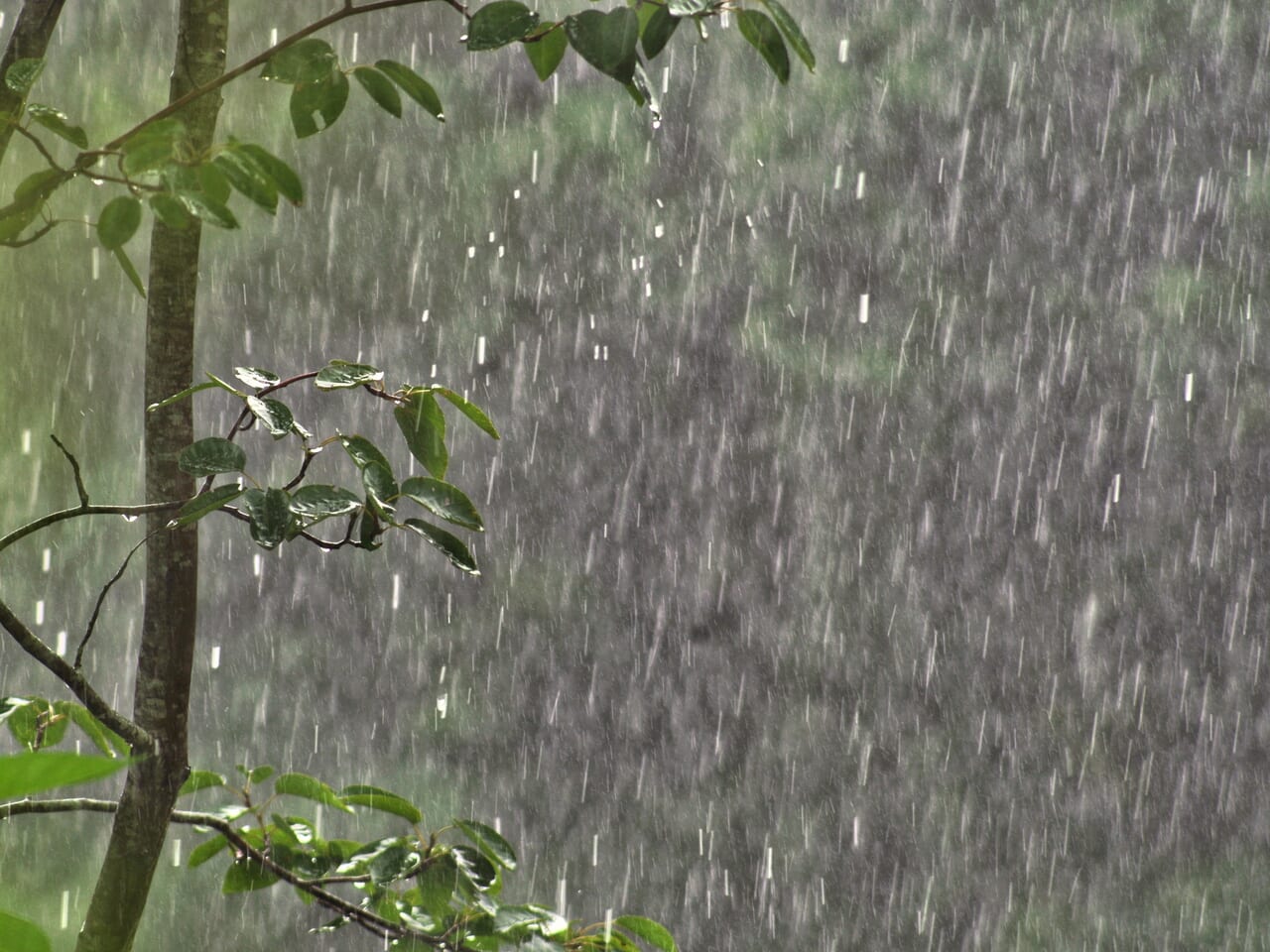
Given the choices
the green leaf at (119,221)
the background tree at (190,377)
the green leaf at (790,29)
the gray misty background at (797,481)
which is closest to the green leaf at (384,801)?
the background tree at (190,377)

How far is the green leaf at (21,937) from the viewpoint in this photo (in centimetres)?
23

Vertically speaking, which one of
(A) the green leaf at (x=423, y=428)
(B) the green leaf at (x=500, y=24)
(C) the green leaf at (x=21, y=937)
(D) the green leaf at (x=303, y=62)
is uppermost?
(B) the green leaf at (x=500, y=24)

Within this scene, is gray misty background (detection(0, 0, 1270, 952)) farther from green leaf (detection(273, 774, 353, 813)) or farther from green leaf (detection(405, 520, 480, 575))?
green leaf (detection(405, 520, 480, 575))

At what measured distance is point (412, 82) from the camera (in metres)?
0.60

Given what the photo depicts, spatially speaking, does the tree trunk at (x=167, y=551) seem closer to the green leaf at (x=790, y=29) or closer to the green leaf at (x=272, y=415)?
the green leaf at (x=272, y=415)

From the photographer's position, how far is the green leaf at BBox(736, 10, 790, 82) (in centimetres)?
51

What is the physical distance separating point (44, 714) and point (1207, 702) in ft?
14.5

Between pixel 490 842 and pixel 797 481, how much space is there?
A: 374cm

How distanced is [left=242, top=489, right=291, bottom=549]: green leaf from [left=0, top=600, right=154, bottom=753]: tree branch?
0.11 m

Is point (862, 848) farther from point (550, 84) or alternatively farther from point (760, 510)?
point (550, 84)

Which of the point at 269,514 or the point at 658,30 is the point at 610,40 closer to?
the point at 658,30

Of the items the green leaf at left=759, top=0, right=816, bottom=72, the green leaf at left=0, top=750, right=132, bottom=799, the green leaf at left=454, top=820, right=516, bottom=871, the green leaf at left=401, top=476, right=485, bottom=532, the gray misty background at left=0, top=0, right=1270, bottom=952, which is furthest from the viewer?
the gray misty background at left=0, top=0, right=1270, bottom=952

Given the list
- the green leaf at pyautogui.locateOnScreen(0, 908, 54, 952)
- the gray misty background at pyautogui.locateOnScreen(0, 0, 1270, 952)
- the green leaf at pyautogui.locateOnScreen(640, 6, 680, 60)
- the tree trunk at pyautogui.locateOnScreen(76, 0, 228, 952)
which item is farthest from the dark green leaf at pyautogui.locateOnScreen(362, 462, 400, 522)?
the gray misty background at pyautogui.locateOnScreen(0, 0, 1270, 952)

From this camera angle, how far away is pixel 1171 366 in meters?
4.42
